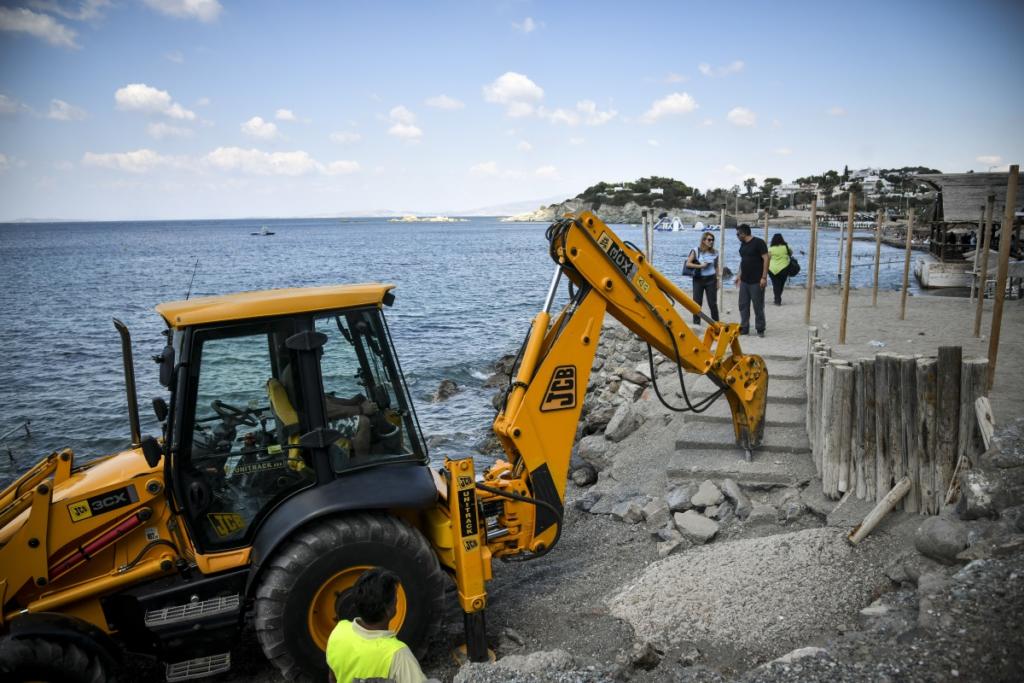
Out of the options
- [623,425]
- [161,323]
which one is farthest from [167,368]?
[161,323]

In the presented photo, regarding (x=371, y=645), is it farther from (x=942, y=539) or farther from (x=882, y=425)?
(x=882, y=425)

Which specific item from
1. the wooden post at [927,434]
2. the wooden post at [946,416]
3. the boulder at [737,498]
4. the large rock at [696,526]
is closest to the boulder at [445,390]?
the boulder at [737,498]

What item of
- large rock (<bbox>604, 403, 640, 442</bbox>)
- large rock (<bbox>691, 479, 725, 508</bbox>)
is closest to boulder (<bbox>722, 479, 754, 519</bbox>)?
large rock (<bbox>691, 479, 725, 508</bbox>)

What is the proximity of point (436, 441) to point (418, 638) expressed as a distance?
8.79 m

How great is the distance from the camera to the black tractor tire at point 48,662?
168 inches

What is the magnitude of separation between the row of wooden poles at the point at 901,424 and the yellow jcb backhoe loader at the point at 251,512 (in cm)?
377

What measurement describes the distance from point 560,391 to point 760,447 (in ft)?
12.0

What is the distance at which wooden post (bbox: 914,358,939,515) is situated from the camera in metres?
6.71

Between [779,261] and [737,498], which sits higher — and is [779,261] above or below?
above

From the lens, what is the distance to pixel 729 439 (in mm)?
9008

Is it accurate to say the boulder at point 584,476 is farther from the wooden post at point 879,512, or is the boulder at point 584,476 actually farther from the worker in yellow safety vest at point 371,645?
the worker in yellow safety vest at point 371,645

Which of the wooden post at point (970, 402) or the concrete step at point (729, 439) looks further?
the concrete step at point (729, 439)

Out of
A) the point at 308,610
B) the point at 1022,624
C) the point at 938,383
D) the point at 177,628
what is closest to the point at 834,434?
the point at 938,383

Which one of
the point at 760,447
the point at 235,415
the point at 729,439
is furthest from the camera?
the point at 729,439
